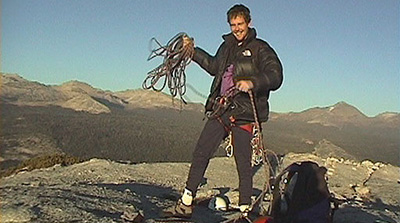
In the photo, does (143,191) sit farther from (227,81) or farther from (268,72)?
(268,72)

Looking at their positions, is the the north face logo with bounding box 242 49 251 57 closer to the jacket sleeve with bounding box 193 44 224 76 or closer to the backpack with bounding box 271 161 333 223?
the jacket sleeve with bounding box 193 44 224 76

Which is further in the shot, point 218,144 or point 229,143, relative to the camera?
point 229,143

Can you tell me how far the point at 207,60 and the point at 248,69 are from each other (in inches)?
25.3

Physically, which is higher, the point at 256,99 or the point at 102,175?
the point at 256,99

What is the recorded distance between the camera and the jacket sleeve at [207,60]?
577 cm

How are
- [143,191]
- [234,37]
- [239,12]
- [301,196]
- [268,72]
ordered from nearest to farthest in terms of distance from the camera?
[268,72], [239,12], [301,196], [234,37], [143,191]

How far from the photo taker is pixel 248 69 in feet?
17.6

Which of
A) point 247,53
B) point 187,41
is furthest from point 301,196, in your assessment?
point 187,41

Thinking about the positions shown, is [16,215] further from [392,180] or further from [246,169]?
[392,180]

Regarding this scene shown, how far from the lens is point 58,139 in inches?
1529

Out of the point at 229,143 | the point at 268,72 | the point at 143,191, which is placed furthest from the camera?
the point at 143,191

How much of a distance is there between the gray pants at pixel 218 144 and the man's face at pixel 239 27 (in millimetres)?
820

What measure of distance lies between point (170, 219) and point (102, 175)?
258 inches

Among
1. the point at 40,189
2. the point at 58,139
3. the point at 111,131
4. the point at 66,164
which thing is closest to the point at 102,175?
the point at 66,164
